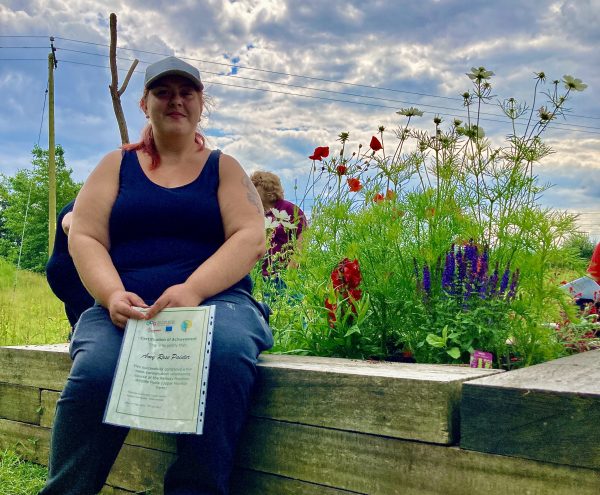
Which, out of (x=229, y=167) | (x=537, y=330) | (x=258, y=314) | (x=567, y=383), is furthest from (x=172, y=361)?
(x=537, y=330)

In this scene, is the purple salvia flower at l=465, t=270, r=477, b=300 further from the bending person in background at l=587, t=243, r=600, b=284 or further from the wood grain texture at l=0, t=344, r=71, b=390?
the wood grain texture at l=0, t=344, r=71, b=390

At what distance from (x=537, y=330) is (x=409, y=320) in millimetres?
496

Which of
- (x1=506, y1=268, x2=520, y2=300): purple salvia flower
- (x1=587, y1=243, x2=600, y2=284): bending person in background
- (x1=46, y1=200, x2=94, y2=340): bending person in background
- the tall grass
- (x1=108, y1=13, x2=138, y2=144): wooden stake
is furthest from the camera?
(x1=108, y1=13, x2=138, y2=144): wooden stake

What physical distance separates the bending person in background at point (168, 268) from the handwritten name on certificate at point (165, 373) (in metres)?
0.04

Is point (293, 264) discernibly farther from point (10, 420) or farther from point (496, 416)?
point (496, 416)

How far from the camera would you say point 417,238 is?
8.78 ft

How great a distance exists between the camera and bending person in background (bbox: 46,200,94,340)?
2.71 m

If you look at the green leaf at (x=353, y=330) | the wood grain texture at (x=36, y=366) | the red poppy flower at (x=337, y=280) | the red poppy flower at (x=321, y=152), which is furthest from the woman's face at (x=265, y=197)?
the green leaf at (x=353, y=330)

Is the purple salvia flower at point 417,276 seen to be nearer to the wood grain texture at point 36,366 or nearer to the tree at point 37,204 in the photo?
the wood grain texture at point 36,366

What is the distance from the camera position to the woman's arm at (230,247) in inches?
80.4

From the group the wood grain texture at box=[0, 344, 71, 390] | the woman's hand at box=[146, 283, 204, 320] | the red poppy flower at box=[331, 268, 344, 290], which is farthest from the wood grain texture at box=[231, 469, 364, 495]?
the wood grain texture at box=[0, 344, 71, 390]

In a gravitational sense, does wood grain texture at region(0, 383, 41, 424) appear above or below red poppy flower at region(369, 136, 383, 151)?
below

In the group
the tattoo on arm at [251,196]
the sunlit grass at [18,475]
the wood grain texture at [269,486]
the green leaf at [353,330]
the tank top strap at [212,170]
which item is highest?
the tank top strap at [212,170]

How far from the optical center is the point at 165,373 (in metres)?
1.93
